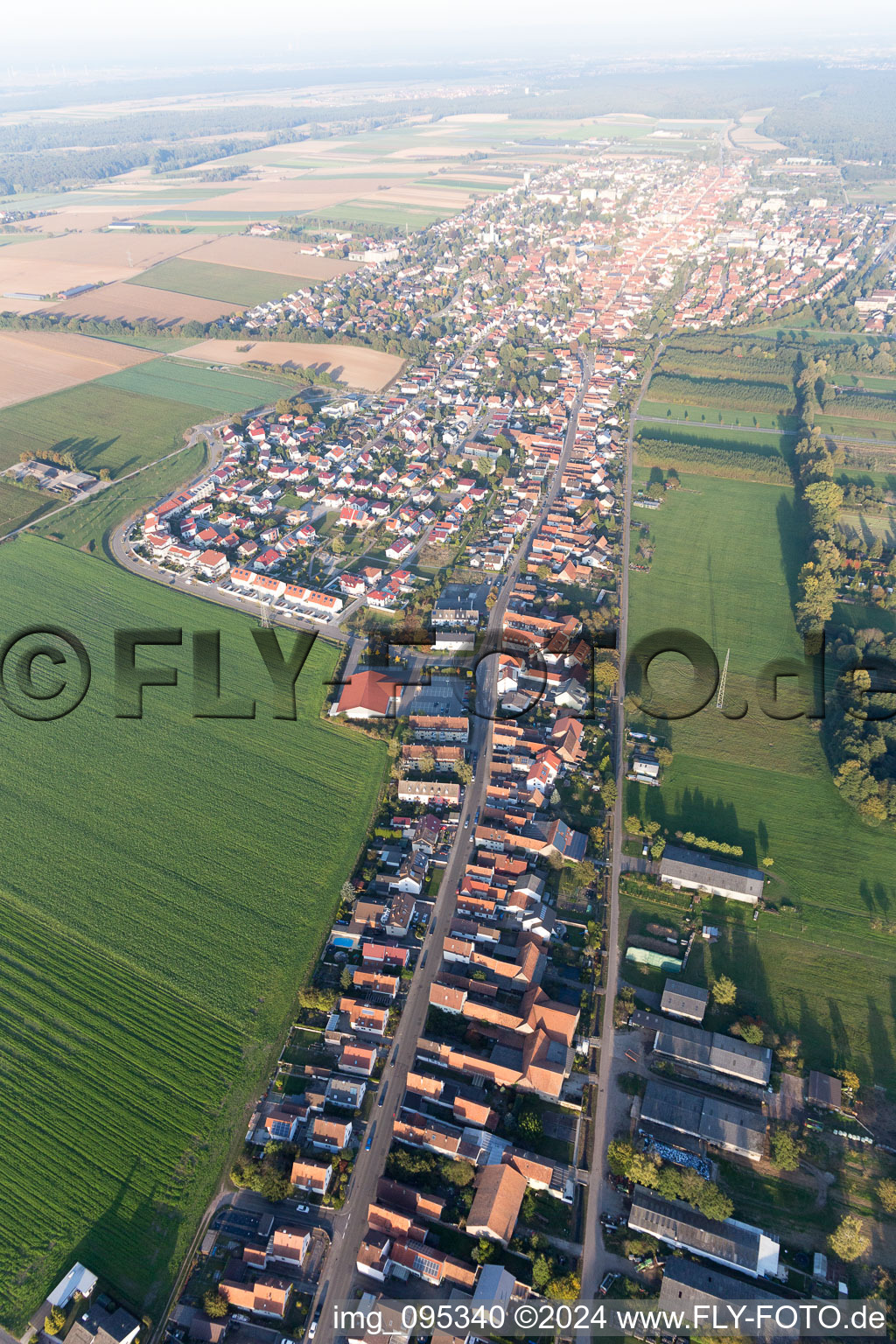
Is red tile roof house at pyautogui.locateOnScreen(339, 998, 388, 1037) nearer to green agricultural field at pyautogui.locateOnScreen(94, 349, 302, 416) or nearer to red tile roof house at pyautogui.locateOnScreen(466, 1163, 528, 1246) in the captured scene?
red tile roof house at pyautogui.locateOnScreen(466, 1163, 528, 1246)

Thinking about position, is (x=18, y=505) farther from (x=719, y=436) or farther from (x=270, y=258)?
(x=270, y=258)

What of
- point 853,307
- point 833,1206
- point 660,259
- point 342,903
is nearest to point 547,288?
point 660,259

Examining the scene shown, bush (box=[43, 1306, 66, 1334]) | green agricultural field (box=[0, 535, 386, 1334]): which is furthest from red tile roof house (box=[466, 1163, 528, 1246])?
bush (box=[43, 1306, 66, 1334])

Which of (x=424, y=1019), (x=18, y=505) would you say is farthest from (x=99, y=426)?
(x=424, y=1019)

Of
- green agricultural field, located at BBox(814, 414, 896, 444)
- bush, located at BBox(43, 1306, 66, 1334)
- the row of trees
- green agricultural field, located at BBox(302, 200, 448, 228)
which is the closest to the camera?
bush, located at BBox(43, 1306, 66, 1334)

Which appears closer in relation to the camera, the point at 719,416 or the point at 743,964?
the point at 743,964

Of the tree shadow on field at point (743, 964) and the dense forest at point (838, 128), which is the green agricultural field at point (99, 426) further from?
the dense forest at point (838, 128)
